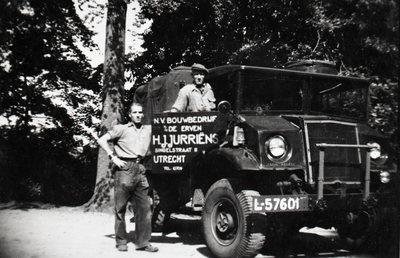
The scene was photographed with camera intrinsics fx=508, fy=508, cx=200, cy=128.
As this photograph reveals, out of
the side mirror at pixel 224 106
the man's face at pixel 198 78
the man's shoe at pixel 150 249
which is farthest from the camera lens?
the man's face at pixel 198 78

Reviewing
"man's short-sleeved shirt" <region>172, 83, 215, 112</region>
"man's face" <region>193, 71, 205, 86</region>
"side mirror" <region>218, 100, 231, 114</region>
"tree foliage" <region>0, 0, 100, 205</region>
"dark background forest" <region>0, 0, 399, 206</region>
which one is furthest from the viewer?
"tree foliage" <region>0, 0, 100, 205</region>

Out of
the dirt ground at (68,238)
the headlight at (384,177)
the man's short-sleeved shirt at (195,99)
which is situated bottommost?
the dirt ground at (68,238)

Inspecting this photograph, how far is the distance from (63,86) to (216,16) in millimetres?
4709

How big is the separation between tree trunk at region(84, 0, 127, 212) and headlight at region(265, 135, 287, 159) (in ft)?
21.5

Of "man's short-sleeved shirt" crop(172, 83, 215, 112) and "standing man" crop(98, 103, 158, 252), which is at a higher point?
"man's short-sleeved shirt" crop(172, 83, 215, 112)

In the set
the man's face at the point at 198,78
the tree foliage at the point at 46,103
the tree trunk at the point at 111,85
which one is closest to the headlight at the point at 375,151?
the man's face at the point at 198,78

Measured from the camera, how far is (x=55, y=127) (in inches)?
551

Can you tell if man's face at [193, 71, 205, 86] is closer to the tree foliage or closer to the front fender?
the front fender

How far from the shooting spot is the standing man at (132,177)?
6645mm

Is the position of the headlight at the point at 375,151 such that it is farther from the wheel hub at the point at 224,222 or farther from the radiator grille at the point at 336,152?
the wheel hub at the point at 224,222

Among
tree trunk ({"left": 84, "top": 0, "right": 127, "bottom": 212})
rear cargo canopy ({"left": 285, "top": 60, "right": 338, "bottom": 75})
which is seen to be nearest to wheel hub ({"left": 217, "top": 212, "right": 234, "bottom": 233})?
rear cargo canopy ({"left": 285, "top": 60, "right": 338, "bottom": 75})

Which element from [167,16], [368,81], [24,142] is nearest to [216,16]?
[167,16]

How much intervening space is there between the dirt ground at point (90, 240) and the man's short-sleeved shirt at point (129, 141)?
128 cm

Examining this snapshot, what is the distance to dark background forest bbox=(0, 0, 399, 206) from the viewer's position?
754 cm
